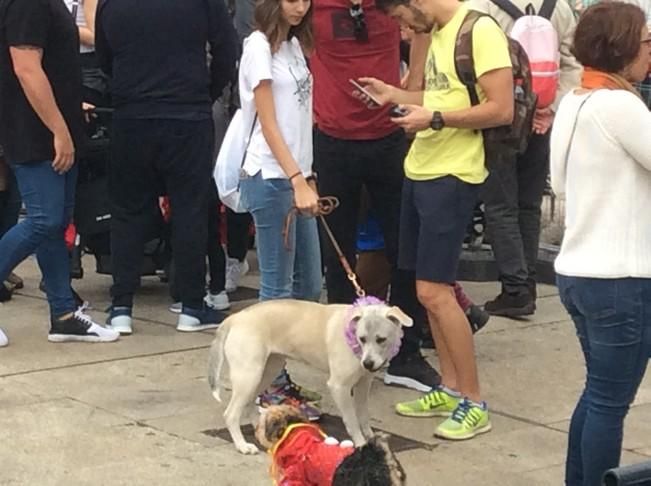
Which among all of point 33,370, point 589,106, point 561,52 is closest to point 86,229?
point 33,370

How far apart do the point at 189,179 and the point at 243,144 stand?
4.12 ft

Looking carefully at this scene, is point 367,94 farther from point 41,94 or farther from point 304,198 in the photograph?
point 41,94

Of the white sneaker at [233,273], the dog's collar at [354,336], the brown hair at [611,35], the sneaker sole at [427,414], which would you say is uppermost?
the brown hair at [611,35]

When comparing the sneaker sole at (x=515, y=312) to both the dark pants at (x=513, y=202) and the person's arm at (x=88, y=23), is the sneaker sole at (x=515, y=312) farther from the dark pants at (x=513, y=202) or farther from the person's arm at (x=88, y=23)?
the person's arm at (x=88, y=23)

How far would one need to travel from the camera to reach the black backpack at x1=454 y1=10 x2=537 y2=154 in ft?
17.4

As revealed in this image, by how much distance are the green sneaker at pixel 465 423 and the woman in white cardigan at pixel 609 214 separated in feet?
3.72

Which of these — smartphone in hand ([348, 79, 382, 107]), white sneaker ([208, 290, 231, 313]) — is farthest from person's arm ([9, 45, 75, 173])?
smartphone in hand ([348, 79, 382, 107])

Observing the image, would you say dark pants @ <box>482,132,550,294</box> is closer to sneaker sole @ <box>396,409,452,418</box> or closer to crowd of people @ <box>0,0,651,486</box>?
crowd of people @ <box>0,0,651,486</box>

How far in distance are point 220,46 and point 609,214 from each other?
326cm

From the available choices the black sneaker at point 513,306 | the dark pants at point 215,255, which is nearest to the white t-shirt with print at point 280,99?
the dark pants at point 215,255

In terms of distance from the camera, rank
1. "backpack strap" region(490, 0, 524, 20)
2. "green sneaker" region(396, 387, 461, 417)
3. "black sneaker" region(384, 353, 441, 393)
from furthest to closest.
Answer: "backpack strap" region(490, 0, 524, 20), "black sneaker" region(384, 353, 441, 393), "green sneaker" region(396, 387, 461, 417)

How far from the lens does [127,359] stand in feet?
22.0

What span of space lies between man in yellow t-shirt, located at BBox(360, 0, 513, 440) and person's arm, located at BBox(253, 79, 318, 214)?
17.1 inches

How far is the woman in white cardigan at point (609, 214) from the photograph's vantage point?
4.19 m
